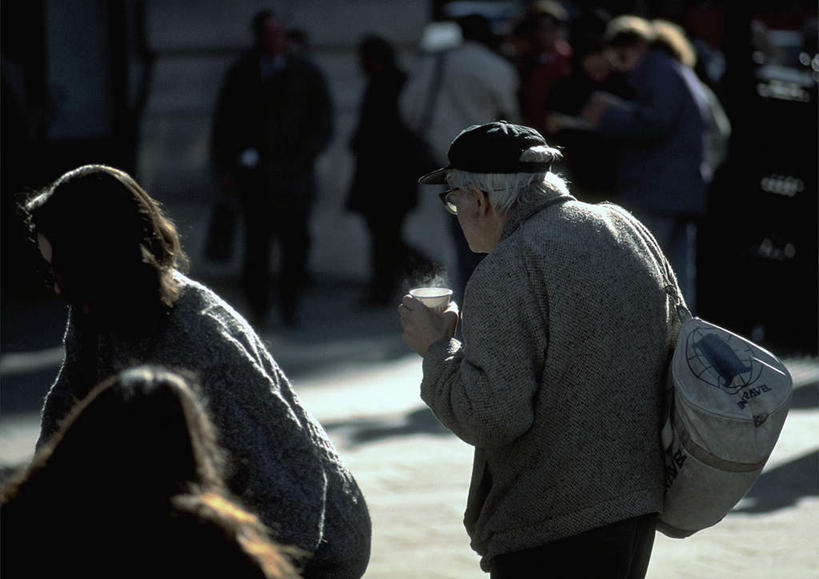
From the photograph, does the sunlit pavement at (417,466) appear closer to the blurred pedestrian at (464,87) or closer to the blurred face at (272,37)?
the blurred pedestrian at (464,87)

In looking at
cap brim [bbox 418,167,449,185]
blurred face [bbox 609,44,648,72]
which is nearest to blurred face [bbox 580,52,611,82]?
blurred face [bbox 609,44,648,72]

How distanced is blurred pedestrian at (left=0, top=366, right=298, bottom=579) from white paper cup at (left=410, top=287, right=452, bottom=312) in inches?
47.3

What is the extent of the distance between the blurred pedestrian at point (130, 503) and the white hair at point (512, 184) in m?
1.23

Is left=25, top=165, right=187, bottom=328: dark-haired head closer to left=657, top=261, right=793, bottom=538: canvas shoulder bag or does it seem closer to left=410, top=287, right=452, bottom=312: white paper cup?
left=410, top=287, right=452, bottom=312: white paper cup

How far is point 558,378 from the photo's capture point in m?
3.20

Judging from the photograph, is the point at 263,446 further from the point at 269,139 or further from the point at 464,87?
the point at 269,139

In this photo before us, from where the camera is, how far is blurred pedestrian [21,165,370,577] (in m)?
3.01

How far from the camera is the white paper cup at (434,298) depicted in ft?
11.1

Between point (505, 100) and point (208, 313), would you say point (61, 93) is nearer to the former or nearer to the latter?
point (505, 100)

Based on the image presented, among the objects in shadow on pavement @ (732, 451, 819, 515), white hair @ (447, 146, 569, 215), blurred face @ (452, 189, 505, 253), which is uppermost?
white hair @ (447, 146, 569, 215)

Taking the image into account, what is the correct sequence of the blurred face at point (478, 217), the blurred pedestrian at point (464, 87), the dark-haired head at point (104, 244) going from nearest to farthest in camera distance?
the dark-haired head at point (104, 244)
the blurred face at point (478, 217)
the blurred pedestrian at point (464, 87)

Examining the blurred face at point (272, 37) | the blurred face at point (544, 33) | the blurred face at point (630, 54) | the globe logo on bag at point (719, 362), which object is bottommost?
the blurred face at point (272, 37)

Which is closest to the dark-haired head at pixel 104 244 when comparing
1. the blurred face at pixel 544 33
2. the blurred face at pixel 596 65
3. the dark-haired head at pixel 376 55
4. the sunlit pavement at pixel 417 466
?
the sunlit pavement at pixel 417 466

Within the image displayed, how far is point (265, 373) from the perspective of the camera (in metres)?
3.12
